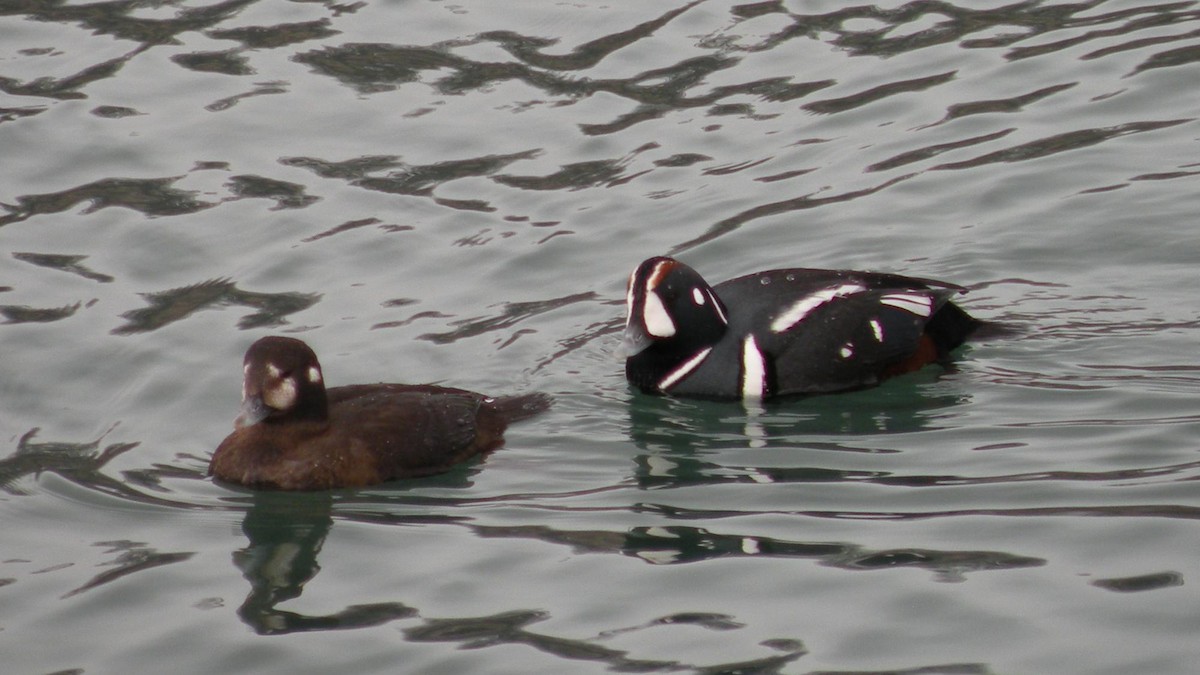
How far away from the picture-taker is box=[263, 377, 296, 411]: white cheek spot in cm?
799

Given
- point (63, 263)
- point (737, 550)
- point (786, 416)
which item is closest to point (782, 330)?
point (786, 416)

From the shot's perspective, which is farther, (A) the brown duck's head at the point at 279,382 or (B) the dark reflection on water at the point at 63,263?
(B) the dark reflection on water at the point at 63,263

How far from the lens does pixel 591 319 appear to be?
9.84 metres

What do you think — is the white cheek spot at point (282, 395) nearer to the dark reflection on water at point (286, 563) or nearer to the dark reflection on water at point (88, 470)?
the dark reflection on water at point (286, 563)

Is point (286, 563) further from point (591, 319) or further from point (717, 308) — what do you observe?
point (591, 319)

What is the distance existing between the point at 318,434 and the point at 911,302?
305 cm

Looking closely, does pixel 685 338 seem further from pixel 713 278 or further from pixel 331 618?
pixel 331 618

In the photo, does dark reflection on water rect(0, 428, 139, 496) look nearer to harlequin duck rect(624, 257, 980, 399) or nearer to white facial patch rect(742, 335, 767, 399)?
harlequin duck rect(624, 257, 980, 399)

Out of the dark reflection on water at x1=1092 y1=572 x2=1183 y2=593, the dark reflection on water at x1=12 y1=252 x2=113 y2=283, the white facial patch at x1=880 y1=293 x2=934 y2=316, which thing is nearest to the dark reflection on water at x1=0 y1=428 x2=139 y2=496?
the dark reflection on water at x1=12 y1=252 x2=113 y2=283

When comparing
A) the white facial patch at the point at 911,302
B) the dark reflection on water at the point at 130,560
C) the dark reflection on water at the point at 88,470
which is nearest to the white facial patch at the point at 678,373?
the white facial patch at the point at 911,302

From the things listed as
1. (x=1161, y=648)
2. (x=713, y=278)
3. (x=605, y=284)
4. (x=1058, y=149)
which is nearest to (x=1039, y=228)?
(x=1058, y=149)

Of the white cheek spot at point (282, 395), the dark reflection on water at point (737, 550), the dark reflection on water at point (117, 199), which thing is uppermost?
the dark reflection on water at point (117, 199)

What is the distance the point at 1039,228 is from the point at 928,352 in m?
1.64

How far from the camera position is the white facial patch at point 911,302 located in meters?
8.94
